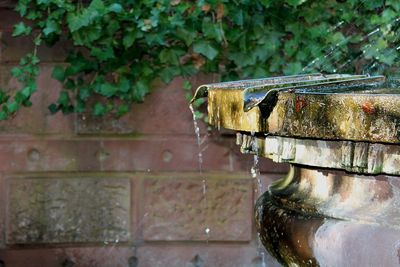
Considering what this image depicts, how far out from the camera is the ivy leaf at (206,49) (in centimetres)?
314

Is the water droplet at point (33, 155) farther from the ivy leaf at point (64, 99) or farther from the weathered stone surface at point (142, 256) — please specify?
the weathered stone surface at point (142, 256)

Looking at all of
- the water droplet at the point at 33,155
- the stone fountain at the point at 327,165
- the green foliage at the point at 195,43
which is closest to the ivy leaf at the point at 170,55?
the green foliage at the point at 195,43

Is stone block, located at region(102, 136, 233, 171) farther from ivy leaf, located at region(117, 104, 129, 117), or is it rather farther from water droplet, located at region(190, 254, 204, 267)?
water droplet, located at region(190, 254, 204, 267)

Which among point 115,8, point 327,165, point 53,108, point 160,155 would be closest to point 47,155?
point 53,108

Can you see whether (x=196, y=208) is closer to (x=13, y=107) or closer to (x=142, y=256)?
(x=142, y=256)

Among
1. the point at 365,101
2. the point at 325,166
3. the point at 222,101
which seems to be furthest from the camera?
the point at 222,101

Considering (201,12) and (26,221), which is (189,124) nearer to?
(201,12)

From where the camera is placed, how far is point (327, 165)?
148 cm

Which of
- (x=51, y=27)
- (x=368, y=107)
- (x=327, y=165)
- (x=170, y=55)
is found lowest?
(x=327, y=165)

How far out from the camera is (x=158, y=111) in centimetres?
335

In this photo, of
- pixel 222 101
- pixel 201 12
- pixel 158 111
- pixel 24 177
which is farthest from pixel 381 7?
pixel 222 101

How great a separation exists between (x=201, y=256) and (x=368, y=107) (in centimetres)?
214

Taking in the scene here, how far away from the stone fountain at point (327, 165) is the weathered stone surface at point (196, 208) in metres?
1.68

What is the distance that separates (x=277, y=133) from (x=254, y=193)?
1.89 m
